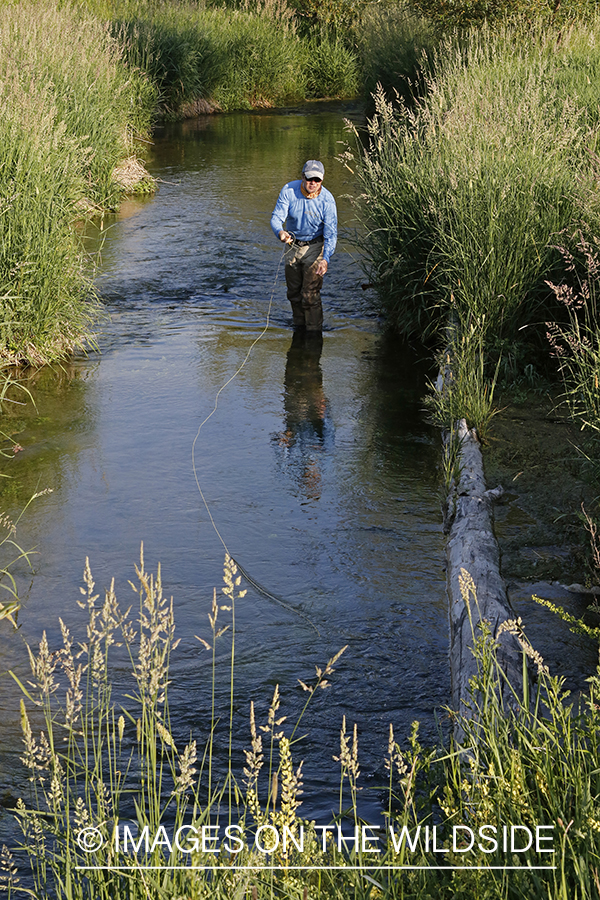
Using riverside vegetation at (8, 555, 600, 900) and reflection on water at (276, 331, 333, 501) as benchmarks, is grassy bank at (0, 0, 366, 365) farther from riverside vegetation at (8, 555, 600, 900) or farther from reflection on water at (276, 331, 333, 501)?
riverside vegetation at (8, 555, 600, 900)

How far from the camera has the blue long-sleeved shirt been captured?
30.1ft

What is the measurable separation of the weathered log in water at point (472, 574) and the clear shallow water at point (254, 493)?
0.23 metres

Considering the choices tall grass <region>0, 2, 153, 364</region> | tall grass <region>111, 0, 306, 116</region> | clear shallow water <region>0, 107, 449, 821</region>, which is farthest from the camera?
tall grass <region>111, 0, 306, 116</region>

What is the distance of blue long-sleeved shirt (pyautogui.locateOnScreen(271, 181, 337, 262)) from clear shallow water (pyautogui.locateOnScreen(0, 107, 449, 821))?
1072 millimetres

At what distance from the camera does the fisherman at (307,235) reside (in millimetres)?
9102

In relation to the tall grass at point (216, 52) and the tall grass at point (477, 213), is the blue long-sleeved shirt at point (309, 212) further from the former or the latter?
the tall grass at point (216, 52)

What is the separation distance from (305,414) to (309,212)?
2394mm

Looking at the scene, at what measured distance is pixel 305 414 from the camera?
7988 mm

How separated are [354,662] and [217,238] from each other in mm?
9108

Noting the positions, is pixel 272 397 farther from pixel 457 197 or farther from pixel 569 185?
pixel 569 185

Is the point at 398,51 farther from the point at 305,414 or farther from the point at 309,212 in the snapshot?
the point at 305,414

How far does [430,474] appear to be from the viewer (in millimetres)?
6891

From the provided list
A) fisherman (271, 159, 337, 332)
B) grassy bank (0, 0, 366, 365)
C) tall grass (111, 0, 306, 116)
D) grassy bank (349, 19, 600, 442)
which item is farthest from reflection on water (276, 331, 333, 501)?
tall grass (111, 0, 306, 116)

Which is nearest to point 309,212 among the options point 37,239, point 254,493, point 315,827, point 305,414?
point 305,414
